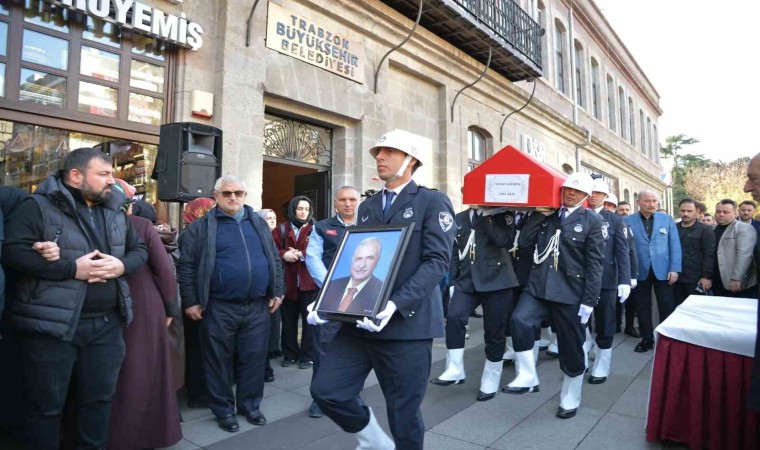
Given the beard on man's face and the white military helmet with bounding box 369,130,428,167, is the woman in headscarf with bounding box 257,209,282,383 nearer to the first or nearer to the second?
the beard on man's face

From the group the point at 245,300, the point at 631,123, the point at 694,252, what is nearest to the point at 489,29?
the point at 694,252

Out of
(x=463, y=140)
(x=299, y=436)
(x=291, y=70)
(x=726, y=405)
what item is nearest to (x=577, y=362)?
(x=726, y=405)

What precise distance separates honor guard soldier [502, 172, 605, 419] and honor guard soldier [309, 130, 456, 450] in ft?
6.02

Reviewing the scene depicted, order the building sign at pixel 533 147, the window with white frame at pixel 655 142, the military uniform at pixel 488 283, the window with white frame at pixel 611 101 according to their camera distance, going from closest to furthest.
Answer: the military uniform at pixel 488 283, the building sign at pixel 533 147, the window with white frame at pixel 611 101, the window with white frame at pixel 655 142

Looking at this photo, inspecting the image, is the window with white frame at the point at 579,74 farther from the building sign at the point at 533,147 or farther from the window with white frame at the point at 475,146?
the window with white frame at the point at 475,146

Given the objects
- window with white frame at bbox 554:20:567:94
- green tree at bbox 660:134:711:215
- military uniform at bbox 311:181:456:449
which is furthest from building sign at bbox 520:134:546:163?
green tree at bbox 660:134:711:215

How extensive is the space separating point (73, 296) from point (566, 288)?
348 centimetres

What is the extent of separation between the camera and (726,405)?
305 cm

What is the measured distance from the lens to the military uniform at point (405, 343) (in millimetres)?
2412

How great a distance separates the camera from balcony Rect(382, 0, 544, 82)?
10.0m

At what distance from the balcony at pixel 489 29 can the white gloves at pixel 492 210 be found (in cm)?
628

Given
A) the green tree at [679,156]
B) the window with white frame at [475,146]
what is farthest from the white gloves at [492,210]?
the green tree at [679,156]

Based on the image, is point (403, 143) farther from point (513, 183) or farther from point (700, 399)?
Result: point (700, 399)

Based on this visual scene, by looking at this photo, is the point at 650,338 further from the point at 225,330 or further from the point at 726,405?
the point at 225,330
